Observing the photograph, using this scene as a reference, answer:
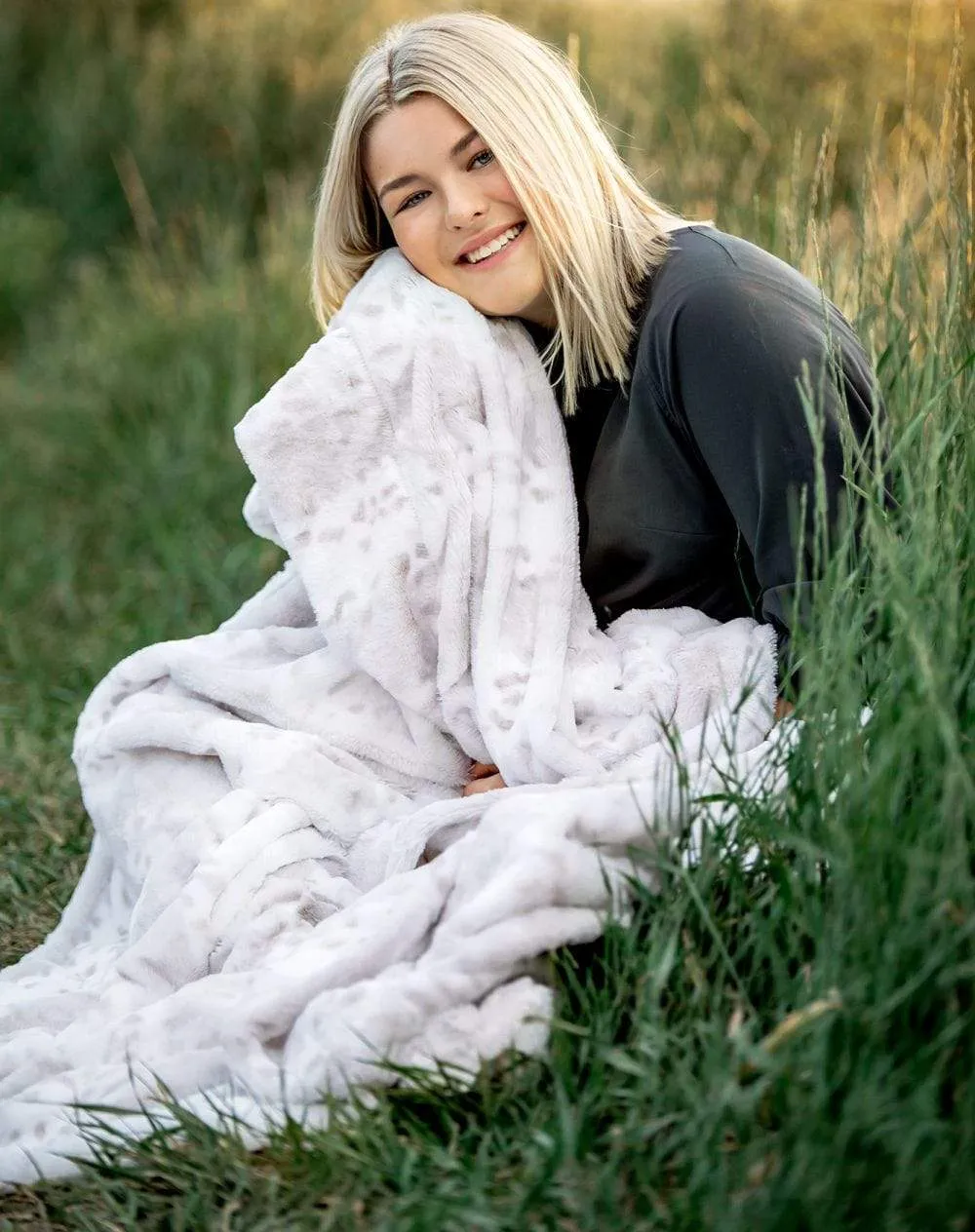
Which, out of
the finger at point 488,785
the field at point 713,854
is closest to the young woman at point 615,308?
the finger at point 488,785

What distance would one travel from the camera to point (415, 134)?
2.52 metres

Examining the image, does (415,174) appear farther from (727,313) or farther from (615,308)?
(727,313)

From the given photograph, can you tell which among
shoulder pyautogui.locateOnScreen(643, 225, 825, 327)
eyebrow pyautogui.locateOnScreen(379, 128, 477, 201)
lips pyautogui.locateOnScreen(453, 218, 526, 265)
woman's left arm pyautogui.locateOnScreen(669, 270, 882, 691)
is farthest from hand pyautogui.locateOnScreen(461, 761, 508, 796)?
eyebrow pyautogui.locateOnScreen(379, 128, 477, 201)

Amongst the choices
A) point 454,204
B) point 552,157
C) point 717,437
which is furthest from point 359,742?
point 552,157

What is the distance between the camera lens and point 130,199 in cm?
661

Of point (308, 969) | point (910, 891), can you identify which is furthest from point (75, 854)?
point (910, 891)

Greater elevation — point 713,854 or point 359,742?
point 713,854

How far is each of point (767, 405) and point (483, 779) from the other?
78 centimetres

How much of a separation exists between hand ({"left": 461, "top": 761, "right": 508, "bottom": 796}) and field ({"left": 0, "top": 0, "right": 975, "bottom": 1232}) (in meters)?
0.50

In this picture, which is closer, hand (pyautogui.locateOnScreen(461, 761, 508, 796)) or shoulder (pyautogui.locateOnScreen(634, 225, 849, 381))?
shoulder (pyautogui.locateOnScreen(634, 225, 849, 381))

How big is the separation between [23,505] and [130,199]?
2.29 metres

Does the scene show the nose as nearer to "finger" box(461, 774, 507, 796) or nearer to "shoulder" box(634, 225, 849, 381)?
"shoulder" box(634, 225, 849, 381)

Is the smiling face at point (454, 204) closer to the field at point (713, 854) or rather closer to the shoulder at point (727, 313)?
the shoulder at point (727, 313)

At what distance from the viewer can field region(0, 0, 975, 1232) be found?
1.54m
